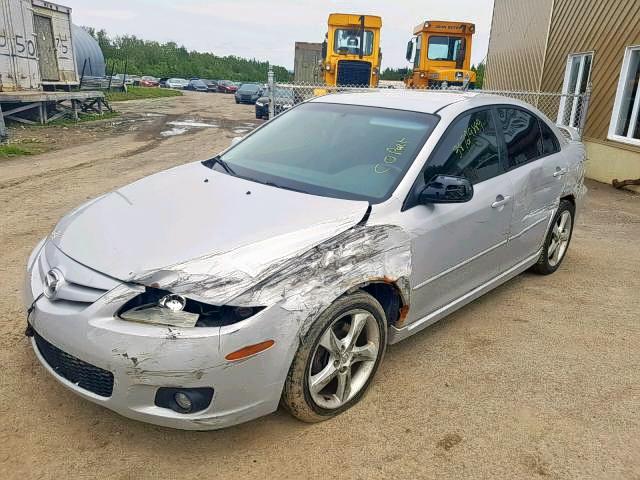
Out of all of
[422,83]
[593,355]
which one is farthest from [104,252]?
[422,83]

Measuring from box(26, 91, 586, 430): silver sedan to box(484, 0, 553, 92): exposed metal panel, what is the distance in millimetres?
11381

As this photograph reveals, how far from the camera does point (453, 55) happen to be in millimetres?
14430

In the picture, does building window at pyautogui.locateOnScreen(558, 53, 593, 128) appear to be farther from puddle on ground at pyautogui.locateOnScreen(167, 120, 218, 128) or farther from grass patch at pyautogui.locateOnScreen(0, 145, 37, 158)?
grass patch at pyautogui.locateOnScreen(0, 145, 37, 158)

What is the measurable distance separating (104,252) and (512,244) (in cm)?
290

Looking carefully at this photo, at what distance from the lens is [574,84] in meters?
12.5

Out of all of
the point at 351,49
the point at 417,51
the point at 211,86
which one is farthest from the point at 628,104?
the point at 211,86

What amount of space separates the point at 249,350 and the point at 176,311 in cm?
36

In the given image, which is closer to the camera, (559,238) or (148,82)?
(559,238)

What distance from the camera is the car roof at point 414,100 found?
145 inches

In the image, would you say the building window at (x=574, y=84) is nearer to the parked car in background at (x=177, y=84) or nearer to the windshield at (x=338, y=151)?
the windshield at (x=338, y=151)

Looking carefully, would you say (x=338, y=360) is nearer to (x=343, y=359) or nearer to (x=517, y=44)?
(x=343, y=359)

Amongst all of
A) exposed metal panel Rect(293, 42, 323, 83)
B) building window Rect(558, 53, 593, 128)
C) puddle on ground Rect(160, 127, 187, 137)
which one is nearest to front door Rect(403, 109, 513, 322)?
building window Rect(558, 53, 593, 128)

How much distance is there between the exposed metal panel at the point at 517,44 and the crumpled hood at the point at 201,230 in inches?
511

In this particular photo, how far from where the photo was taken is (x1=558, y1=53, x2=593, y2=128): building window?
1131 centimetres
